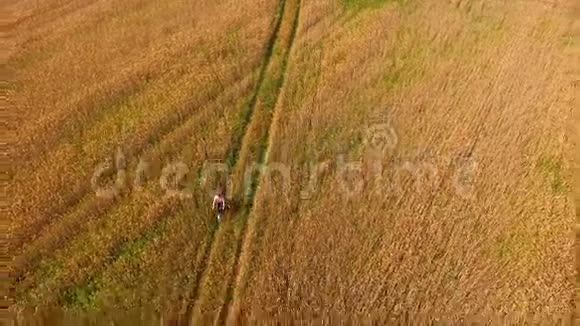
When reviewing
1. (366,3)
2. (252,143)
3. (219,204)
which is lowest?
(219,204)

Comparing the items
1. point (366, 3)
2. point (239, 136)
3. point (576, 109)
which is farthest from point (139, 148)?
point (576, 109)

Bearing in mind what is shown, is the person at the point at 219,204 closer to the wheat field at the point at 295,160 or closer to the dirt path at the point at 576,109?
the wheat field at the point at 295,160

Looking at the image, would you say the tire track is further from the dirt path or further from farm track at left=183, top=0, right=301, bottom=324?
the dirt path

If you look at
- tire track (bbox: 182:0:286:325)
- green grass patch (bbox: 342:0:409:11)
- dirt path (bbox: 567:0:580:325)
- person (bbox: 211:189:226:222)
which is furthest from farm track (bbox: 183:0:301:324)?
dirt path (bbox: 567:0:580:325)

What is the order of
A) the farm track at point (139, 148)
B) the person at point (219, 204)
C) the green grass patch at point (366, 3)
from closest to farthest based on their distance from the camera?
the farm track at point (139, 148) < the person at point (219, 204) < the green grass patch at point (366, 3)

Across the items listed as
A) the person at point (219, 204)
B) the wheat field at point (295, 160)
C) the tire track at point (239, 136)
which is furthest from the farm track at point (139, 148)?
the person at point (219, 204)

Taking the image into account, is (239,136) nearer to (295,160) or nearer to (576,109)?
(295,160)
